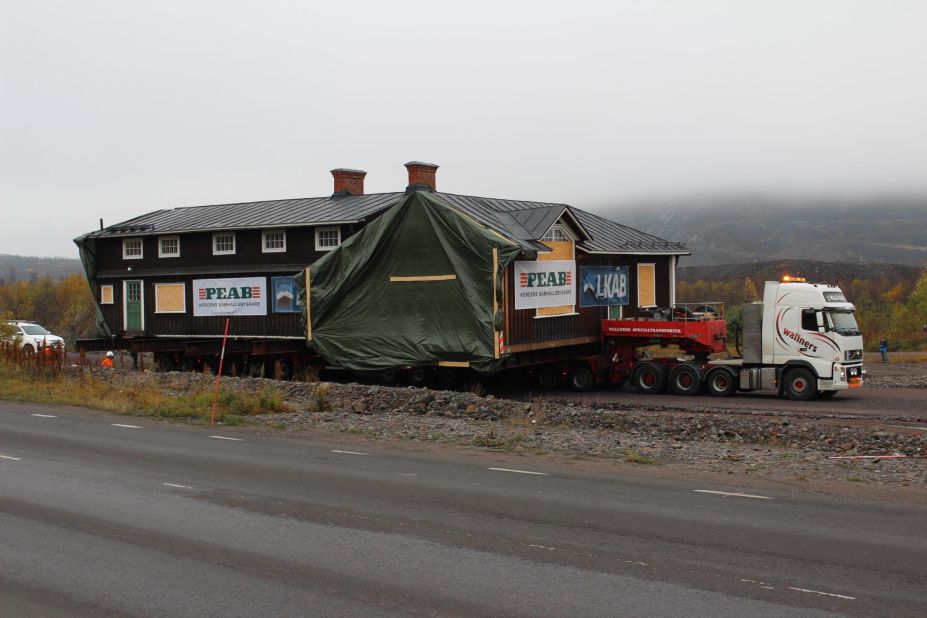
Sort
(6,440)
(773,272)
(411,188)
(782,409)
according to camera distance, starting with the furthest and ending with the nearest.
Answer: (773,272), (411,188), (782,409), (6,440)

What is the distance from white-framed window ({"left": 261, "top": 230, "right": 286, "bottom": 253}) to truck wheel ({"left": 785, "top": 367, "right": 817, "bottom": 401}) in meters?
17.0

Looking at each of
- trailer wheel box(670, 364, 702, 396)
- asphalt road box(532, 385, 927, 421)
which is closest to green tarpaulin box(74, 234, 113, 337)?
asphalt road box(532, 385, 927, 421)

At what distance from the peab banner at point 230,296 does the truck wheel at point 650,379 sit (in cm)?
1306

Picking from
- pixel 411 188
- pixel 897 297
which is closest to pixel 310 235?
pixel 411 188

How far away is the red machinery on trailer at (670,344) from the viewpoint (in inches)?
1067

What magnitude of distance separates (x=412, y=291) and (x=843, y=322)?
12.3 meters

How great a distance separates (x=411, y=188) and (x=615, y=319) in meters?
8.79

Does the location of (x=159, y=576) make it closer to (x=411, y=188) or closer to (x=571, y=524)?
(x=571, y=524)

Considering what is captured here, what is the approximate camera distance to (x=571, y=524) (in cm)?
948

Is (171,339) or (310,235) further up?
(310,235)

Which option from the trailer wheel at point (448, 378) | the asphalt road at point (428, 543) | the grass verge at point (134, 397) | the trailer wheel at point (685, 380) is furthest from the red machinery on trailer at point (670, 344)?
the asphalt road at point (428, 543)

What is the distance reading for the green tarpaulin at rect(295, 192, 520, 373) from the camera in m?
25.2

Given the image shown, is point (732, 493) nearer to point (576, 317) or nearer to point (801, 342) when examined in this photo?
point (801, 342)

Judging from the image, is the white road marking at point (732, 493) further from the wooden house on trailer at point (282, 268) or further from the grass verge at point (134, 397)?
the wooden house on trailer at point (282, 268)
